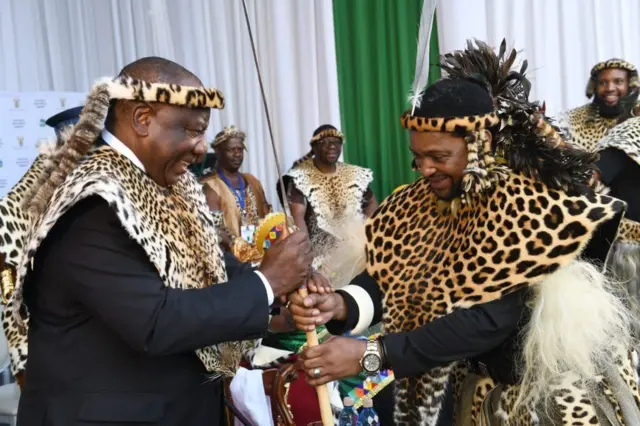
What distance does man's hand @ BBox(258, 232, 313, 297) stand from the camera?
1.92 meters

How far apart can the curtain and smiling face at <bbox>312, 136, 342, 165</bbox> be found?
81 centimetres

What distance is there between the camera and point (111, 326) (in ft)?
5.72

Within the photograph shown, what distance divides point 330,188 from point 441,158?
4.43m

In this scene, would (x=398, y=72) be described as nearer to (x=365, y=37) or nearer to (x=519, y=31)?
(x=365, y=37)

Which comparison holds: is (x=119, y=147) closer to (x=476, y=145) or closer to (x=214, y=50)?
(x=476, y=145)

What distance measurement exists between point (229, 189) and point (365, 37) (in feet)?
7.40

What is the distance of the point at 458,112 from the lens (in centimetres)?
198

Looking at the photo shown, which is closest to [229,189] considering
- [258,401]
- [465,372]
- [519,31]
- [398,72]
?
[398,72]

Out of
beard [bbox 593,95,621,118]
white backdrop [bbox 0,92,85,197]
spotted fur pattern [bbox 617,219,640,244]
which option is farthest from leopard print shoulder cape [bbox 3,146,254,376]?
white backdrop [bbox 0,92,85,197]

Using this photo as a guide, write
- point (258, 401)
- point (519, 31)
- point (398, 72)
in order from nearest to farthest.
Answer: point (258, 401), point (519, 31), point (398, 72)

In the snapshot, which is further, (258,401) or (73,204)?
(258,401)

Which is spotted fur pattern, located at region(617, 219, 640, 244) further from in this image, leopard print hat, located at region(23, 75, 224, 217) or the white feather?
leopard print hat, located at region(23, 75, 224, 217)

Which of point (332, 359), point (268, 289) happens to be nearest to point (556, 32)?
point (332, 359)

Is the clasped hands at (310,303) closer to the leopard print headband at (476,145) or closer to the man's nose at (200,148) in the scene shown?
the man's nose at (200,148)
